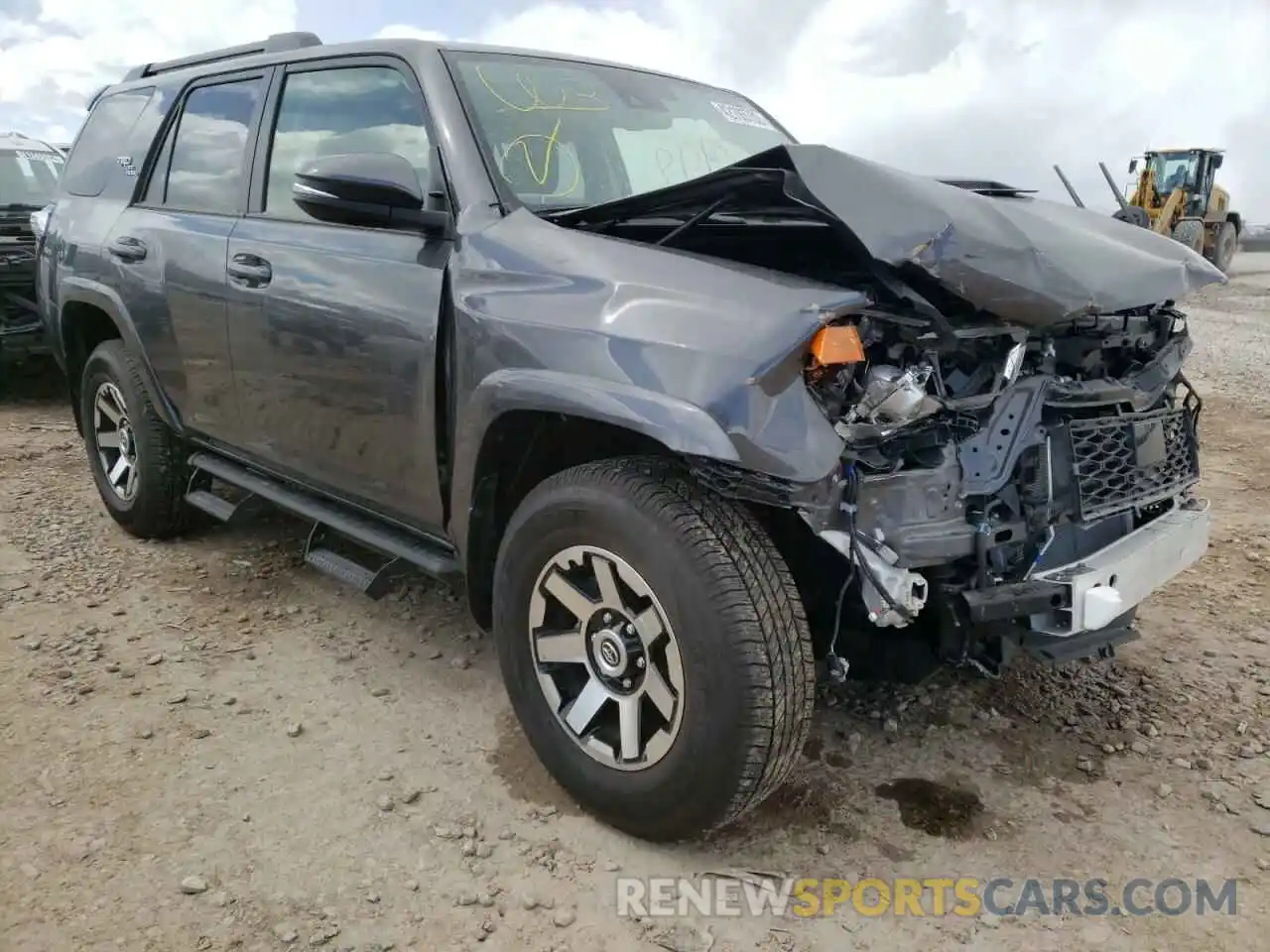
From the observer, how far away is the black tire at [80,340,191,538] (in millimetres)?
4227

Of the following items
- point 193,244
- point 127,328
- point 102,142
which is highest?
point 102,142

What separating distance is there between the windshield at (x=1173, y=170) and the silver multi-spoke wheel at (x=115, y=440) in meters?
23.5

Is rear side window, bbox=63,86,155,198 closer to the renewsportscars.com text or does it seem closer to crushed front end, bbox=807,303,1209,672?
crushed front end, bbox=807,303,1209,672

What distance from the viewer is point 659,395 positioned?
83.1 inches

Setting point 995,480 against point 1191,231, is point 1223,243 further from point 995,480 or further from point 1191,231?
point 995,480

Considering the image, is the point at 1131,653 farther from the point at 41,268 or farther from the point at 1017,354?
the point at 41,268

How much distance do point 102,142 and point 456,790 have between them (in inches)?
141

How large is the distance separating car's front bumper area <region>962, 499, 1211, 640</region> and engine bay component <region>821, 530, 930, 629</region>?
158 mm

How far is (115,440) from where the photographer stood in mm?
4559

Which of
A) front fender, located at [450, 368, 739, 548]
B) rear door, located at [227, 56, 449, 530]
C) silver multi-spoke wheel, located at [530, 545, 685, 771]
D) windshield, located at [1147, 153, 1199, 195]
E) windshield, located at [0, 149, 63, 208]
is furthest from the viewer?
windshield, located at [1147, 153, 1199, 195]

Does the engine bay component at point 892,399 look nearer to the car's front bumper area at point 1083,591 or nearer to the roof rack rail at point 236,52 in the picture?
the car's front bumper area at point 1083,591

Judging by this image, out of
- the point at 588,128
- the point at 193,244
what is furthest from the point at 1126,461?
the point at 193,244

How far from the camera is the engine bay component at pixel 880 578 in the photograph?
2.14 m

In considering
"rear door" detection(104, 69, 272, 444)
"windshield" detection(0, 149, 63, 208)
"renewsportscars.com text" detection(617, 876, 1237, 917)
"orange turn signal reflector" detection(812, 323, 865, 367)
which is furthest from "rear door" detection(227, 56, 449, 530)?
"windshield" detection(0, 149, 63, 208)
